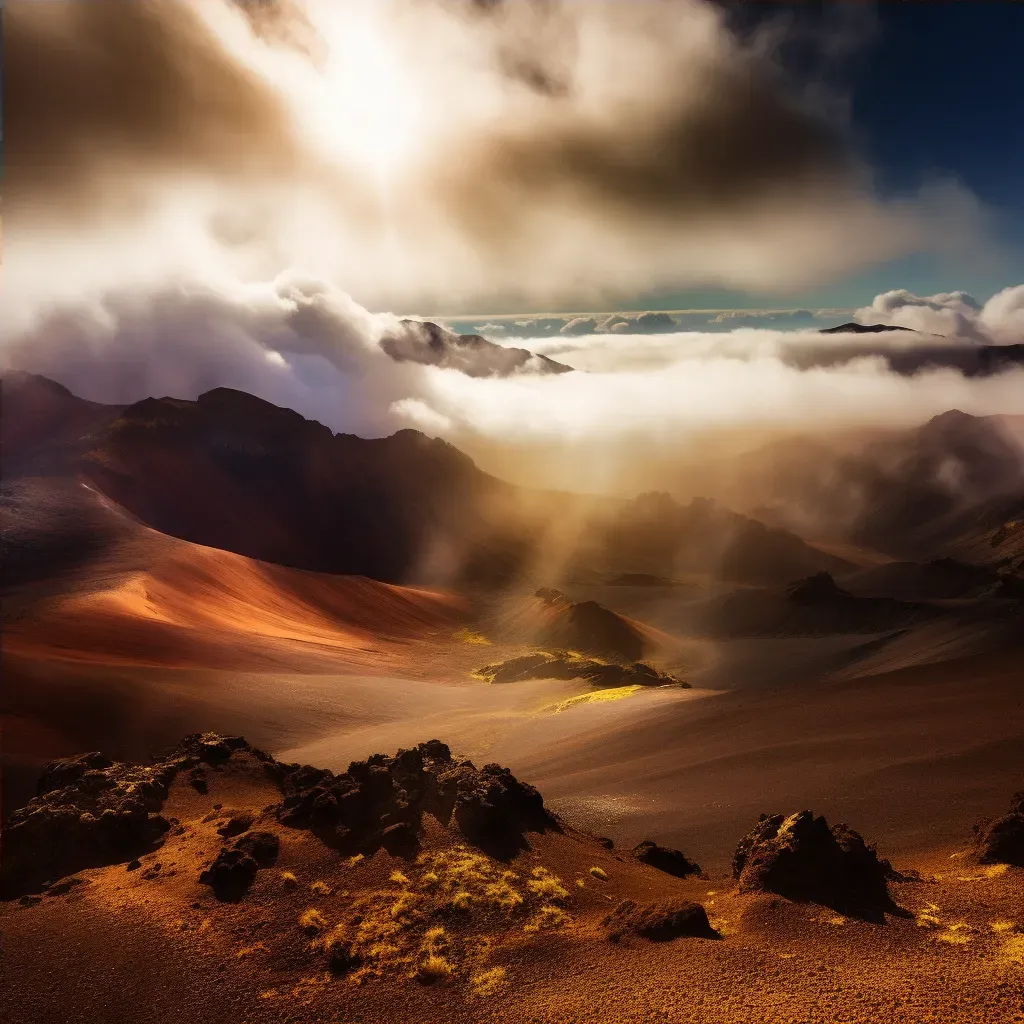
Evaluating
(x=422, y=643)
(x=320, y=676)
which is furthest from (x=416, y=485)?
(x=320, y=676)

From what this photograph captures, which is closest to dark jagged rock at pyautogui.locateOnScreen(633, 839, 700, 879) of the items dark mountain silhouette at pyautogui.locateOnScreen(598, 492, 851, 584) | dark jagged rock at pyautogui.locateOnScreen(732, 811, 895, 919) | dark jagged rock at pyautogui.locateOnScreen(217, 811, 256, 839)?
dark jagged rock at pyautogui.locateOnScreen(732, 811, 895, 919)

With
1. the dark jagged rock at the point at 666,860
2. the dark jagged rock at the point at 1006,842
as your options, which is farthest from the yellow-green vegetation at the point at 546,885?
the dark jagged rock at the point at 1006,842

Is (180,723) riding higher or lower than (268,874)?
higher

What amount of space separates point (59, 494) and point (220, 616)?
28.7 metres

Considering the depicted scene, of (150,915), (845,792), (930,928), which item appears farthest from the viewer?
(845,792)

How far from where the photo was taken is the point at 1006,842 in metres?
15.9

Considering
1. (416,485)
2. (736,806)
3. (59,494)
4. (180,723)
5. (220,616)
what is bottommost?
(736,806)

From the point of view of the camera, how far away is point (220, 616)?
182 ft

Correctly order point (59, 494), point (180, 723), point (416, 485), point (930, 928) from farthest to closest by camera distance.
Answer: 1. point (416, 485)
2. point (59, 494)
3. point (180, 723)
4. point (930, 928)

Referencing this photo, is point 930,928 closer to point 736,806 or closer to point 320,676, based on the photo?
point 736,806

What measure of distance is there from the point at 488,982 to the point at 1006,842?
12.2 m

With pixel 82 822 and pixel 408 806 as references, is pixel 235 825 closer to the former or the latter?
pixel 82 822

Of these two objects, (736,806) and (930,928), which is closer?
(930,928)

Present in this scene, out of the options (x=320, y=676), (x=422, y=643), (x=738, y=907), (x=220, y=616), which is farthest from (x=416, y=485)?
(x=738, y=907)
